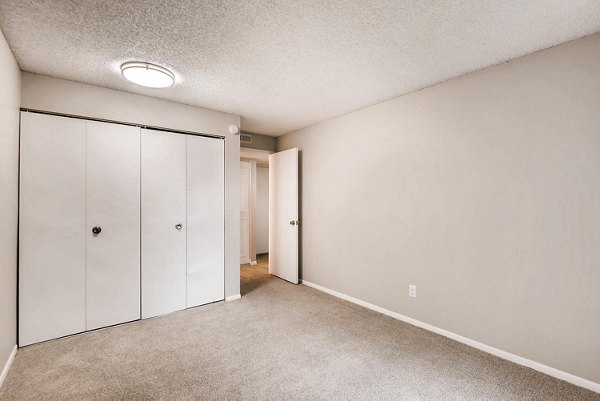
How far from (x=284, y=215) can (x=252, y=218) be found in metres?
1.35

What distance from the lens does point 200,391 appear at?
74.0 inches

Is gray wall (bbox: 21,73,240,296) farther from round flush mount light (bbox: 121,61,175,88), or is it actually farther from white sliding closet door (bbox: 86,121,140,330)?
round flush mount light (bbox: 121,61,175,88)

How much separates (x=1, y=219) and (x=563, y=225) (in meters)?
3.98

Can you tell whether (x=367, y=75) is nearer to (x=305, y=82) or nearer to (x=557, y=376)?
(x=305, y=82)

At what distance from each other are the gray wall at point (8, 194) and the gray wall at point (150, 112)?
170 mm

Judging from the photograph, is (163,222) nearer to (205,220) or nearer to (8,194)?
(205,220)

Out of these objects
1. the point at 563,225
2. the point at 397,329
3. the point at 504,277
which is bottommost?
the point at 397,329

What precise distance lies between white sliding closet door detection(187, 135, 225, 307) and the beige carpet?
1.57 feet

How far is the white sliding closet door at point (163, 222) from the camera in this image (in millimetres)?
3055

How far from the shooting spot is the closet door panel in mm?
2457

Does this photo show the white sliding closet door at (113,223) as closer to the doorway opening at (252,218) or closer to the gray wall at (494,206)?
the doorway opening at (252,218)

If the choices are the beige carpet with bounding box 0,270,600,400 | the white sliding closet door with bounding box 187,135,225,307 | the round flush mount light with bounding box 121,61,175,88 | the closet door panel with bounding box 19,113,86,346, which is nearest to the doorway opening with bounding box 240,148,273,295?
the white sliding closet door with bounding box 187,135,225,307

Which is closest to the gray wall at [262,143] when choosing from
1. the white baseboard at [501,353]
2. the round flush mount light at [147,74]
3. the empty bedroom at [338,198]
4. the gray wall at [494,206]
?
the empty bedroom at [338,198]

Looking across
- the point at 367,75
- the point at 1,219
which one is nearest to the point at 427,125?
the point at 367,75
